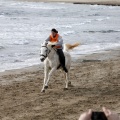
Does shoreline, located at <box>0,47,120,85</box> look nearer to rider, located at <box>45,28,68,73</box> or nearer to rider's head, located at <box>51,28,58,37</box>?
rider, located at <box>45,28,68,73</box>

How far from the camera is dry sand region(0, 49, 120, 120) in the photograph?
31.0 feet

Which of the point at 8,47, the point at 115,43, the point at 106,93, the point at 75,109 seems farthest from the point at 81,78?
the point at 115,43

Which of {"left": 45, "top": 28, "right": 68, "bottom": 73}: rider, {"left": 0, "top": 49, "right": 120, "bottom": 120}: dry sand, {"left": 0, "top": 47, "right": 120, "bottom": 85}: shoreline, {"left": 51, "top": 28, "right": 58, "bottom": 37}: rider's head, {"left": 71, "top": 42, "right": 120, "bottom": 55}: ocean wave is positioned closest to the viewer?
{"left": 0, "top": 49, "right": 120, "bottom": 120}: dry sand

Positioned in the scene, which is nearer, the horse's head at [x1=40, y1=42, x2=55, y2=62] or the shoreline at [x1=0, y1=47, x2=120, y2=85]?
the horse's head at [x1=40, y1=42, x2=55, y2=62]

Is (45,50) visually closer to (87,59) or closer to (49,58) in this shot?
(49,58)

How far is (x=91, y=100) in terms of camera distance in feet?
34.9

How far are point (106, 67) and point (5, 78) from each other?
4.37m

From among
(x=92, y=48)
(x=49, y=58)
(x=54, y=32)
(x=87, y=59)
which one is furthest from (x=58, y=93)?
(x=92, y=48)

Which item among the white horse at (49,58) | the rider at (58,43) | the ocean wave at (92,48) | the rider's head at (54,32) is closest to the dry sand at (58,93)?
the white horse at (49,58)

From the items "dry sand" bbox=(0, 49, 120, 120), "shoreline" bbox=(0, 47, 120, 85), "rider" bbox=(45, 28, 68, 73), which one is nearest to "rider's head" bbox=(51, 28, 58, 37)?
"rider" bbox=(45, 28, 68, 73)

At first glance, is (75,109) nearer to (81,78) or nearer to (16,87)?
(16,87)

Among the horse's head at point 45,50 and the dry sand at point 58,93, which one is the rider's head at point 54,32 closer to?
the horse's head at point 45,50

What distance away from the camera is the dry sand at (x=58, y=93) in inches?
372

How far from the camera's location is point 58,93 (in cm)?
1155
